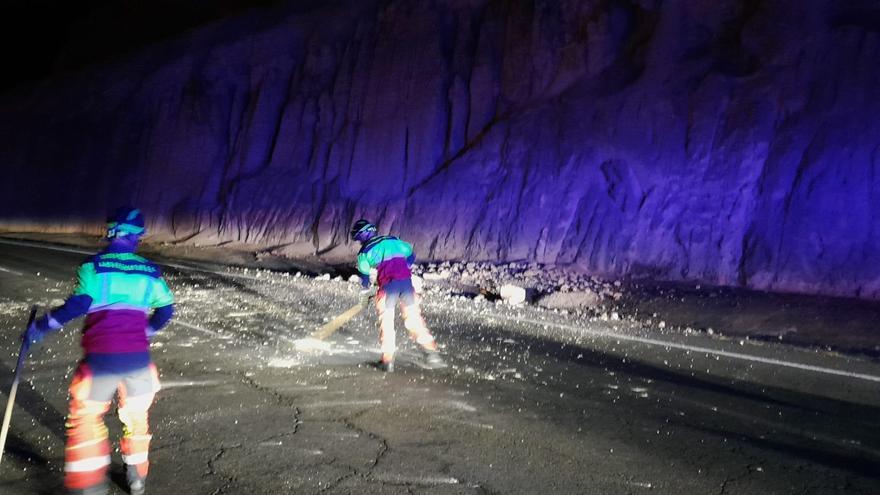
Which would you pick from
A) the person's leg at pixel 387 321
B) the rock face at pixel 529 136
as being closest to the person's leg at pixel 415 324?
the person's leg at pixel 387 321

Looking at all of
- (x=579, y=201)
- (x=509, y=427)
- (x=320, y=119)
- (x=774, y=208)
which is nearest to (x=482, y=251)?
(x=579, y=201)

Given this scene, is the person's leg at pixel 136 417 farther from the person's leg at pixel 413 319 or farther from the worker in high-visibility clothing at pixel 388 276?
the person's leg at pixel 413 319

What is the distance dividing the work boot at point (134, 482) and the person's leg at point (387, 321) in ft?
10.5

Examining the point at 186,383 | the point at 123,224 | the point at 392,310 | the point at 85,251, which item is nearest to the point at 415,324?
the point at 392,310

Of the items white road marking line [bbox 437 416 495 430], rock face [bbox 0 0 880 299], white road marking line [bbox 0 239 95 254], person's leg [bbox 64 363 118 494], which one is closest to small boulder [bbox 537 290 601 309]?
rock face [bbox 0 0 880 299]

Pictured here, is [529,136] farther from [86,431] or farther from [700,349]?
[86,431]

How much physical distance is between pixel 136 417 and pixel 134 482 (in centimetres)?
42

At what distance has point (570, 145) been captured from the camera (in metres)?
16.0

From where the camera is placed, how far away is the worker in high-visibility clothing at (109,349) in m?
3.61

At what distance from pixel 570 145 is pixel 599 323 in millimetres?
7012

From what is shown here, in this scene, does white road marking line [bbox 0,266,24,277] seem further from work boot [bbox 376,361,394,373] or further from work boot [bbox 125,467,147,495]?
work boot [bbox 125,467,147,495]

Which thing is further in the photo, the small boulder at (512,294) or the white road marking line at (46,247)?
the white road marking line at (46,247)

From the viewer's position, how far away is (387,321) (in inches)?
274

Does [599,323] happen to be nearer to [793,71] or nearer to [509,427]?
[509,427]
